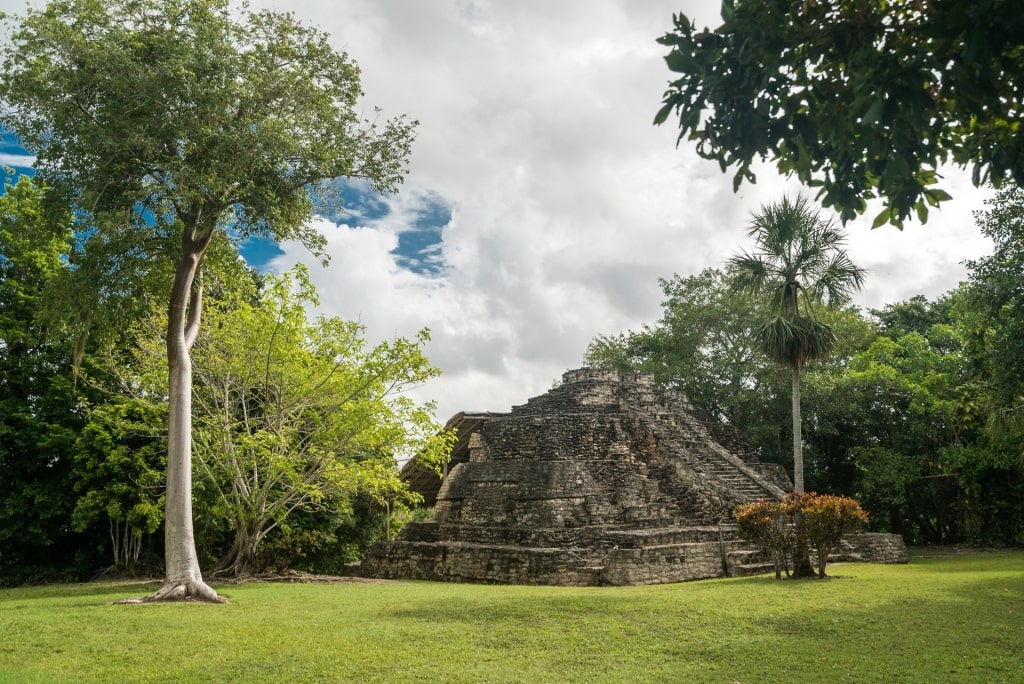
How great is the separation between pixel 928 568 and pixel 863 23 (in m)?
13.0

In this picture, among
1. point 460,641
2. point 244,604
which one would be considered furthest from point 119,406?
point 460,641

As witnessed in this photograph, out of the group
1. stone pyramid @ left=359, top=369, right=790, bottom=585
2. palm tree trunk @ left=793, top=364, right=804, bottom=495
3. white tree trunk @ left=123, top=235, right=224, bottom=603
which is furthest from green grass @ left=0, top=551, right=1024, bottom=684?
palm tree trunk @ left=793, top=364, right=804, bottom=495

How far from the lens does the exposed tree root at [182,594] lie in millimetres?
10516

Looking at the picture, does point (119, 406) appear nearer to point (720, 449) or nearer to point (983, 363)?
point (720, 449)

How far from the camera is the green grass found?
233 inches

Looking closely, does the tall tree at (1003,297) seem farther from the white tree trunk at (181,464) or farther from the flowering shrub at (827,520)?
the white tree trunk at (181,464)

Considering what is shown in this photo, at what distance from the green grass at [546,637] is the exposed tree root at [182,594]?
0.61 meters

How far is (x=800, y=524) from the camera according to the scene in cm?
1235

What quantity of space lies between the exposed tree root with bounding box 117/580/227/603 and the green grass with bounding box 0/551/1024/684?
0.61 m

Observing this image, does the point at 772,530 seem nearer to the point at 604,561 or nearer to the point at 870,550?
the point at 604,561

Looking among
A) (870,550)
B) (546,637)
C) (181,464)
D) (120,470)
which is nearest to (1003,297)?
(870,550)

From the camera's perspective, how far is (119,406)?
1544 cm

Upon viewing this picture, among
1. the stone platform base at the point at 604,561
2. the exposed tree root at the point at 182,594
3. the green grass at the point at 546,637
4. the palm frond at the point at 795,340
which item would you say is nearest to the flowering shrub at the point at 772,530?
the green grass at the point at 546,637

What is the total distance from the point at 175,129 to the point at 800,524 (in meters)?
11.2
